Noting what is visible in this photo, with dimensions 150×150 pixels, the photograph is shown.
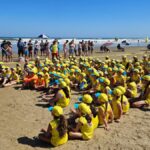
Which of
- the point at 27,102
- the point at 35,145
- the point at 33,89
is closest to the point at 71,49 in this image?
the point at 33,89

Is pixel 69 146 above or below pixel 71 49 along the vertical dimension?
below

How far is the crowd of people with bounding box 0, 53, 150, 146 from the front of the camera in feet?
23.9

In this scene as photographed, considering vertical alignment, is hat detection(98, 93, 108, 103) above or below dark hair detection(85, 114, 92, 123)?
above

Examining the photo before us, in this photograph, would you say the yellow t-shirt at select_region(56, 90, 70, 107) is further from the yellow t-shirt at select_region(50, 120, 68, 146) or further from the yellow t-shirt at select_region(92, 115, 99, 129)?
the yellow t-shirt at select_region(50, 120, 68, 146)

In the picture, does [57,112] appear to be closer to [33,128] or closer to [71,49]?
[33,128]

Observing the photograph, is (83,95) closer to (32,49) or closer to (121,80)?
(121,80)

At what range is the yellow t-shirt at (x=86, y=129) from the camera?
7.42 m

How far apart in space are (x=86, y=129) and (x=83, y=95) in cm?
290

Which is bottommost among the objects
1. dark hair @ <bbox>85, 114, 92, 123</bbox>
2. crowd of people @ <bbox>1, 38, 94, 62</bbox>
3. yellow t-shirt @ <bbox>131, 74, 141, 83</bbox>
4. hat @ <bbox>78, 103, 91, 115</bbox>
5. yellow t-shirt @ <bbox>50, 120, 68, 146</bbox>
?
yellow t-shirt @ <bbox>50, 120, 68, 146</bbox>

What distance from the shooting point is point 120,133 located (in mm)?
8023

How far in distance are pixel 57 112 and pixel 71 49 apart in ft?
64.1

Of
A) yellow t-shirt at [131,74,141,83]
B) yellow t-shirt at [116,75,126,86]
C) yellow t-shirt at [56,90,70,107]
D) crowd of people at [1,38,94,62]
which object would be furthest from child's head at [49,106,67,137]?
crowd of people at [1,38,94,62]

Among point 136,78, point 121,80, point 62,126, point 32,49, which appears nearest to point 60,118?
point 62,126

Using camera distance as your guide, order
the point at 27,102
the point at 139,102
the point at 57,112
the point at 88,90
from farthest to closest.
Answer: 1. the point at 88,90
2. the point at 27,102
3. the point at 139,102
4. the point at 57,112
